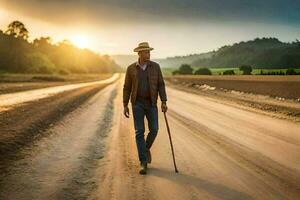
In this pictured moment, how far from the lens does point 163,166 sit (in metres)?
8.02

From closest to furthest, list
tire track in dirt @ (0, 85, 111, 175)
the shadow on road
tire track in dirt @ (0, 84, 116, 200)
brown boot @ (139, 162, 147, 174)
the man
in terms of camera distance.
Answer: the shadow on road, tire track in dirt @ (0, 84, 116, 200), brown boot @ (139, 162, 147, 174), the man, tire track in dirt @ (0, 85, 111, 175)

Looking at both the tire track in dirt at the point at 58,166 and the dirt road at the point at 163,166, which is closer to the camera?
the dirt road at the point at 163,166

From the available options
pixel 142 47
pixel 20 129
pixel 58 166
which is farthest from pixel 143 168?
pixel 20 129

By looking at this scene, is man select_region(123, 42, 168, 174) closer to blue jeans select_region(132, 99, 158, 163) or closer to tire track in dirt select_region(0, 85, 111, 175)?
blue jeans select_region(132, 99, 158, 163)

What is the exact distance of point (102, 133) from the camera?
12.6 m

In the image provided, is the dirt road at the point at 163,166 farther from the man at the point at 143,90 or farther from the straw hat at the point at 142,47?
the straw hat at the point at 142,47

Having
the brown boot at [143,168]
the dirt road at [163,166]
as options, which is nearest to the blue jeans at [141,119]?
the brown boot at [143,168]

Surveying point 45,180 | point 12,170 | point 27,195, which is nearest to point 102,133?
point 12,170

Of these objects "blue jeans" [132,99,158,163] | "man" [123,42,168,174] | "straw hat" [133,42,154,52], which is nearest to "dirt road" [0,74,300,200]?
"blue jeans" [132,99,158,163]

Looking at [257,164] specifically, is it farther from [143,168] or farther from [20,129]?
[20,129]

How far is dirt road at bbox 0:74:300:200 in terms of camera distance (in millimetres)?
6277

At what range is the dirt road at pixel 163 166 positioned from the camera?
628 cm

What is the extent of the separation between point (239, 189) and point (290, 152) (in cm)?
360

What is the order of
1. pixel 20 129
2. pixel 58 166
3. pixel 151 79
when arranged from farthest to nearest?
pixel 20 129, pixel 58 166, pixel 151 79
